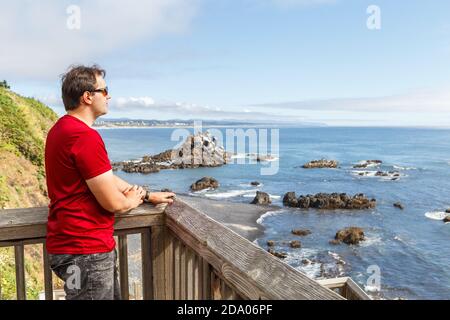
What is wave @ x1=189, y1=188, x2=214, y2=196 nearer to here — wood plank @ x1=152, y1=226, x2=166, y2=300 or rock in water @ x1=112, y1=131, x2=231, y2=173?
rock in water @ x1=112, y1=131, x2=231, y2=173

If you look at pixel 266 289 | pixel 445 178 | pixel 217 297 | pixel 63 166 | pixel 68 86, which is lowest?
pixel 445 178

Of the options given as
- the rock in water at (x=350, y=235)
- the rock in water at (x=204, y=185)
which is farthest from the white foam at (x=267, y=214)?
the rock in water at (x=204, y=185)

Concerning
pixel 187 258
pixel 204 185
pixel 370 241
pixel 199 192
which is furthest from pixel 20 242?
pixel 204 185

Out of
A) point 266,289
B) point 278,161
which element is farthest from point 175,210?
point 278,161

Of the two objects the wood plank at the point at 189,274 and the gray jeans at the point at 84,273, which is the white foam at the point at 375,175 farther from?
the gray jeans at the point at 84,273

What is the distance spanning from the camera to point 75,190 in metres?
2.33

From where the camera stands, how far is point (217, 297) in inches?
85.3

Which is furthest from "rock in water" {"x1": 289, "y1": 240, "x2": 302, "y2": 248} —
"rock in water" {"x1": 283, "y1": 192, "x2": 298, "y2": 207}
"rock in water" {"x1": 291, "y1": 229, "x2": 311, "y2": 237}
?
"rock in water" {"x1": 283, "y1": 192, "x2": 298, "y2": 207}

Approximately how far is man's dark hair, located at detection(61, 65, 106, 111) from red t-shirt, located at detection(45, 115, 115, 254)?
0.12m

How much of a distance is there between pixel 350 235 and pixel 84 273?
1142 inches

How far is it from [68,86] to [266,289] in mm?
1657
